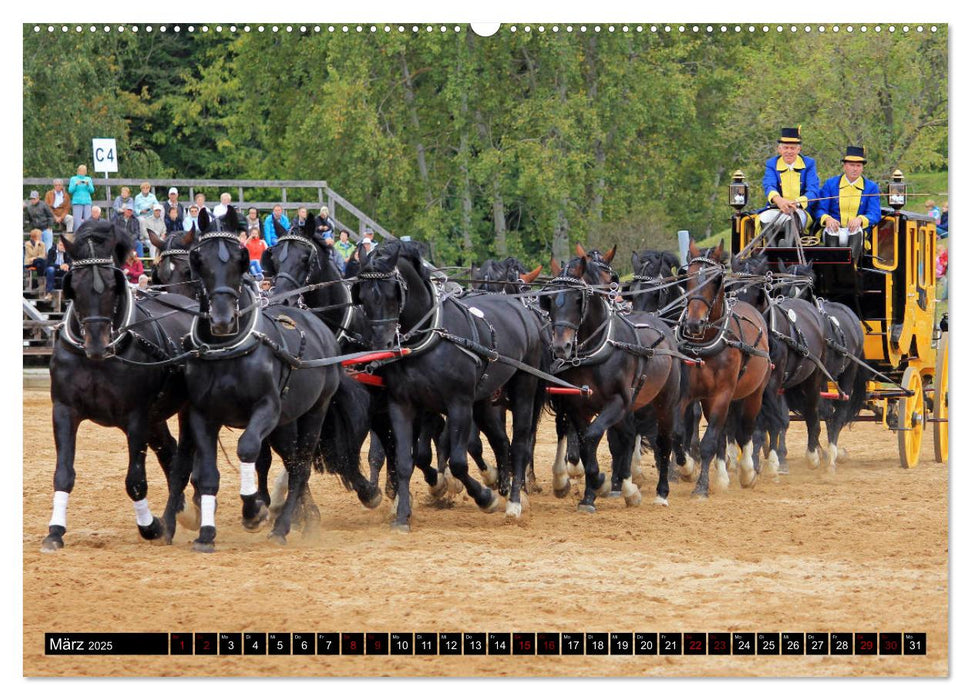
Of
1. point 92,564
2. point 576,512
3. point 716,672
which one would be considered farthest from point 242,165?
point 716,672

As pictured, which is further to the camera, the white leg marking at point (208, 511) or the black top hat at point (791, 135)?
the black top hat at point (791, 135)

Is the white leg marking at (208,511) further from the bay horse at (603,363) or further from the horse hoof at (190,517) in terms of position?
the bay horse at (603,363)

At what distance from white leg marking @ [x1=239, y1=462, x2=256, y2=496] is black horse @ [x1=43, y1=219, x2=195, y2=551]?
0.58 m

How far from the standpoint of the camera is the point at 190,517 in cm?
1080

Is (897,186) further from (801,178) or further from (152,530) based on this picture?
(152,530)

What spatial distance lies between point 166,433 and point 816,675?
602 centimetres

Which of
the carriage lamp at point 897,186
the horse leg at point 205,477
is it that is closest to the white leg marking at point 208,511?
the horse leg at point 205,477

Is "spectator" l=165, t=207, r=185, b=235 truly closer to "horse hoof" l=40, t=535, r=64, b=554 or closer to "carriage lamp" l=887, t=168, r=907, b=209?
"horse hoof" l=40, t=535, r=64, b=554

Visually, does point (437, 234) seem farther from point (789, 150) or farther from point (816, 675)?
point (816, 675)

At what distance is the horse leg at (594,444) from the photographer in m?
Result: 12.2

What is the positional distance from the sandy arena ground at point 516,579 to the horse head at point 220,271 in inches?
60.7

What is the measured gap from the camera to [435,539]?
10586mm

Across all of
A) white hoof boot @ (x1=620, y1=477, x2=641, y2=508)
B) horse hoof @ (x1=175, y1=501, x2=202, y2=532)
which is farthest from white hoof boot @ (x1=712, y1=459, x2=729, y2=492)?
horse hoof @ (x1=175, y1=501, x2=202, y2=532)

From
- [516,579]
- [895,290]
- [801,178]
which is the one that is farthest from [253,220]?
[516,579]
